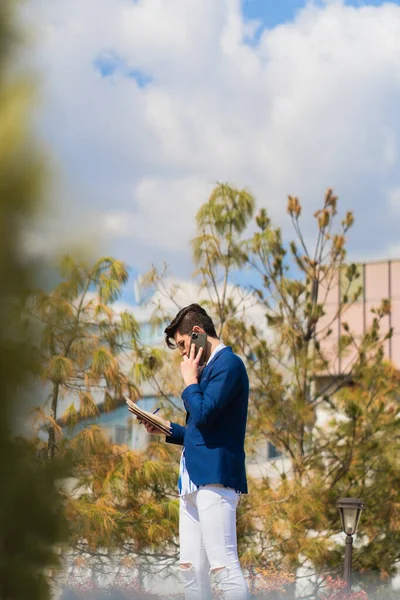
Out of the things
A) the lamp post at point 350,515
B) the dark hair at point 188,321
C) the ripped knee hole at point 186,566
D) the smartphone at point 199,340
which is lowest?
the ripped knee hole at point 186,566

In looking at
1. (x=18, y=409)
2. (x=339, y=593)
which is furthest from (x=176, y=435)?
(x=339, y=593)

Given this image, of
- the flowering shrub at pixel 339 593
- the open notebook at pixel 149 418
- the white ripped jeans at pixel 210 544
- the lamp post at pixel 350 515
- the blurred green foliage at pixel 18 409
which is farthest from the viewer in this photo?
the lamp post at pixel 350 515

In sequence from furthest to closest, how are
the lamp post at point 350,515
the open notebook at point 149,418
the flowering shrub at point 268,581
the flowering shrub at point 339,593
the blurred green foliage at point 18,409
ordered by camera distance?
the lamp post at point 350,515 < the flowering shrub at point 339,593 < the flowering shrub at point 268,581 < the open notebook at point 149,418 < the blurred green foliage at point 18,409

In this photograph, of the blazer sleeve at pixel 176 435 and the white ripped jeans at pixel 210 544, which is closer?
the white ripped jeans at pixel 210 544

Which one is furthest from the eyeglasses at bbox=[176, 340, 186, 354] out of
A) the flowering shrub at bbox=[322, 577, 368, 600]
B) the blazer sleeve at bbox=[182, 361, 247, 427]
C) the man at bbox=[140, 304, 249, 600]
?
the flowering shrub at bbox=[322, 577, 368, 600]

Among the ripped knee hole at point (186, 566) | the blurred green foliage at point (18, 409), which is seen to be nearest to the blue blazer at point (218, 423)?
the ripped knee hole at point (186, 566)

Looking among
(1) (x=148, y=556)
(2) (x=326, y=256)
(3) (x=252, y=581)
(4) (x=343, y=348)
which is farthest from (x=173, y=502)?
(2) (x=326, y=256)

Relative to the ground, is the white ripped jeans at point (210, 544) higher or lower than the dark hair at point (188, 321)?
lower

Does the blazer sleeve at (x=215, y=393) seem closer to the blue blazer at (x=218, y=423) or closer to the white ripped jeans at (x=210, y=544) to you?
the blue blazer at (x=218, y=423)

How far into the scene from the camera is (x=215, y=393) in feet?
9.17

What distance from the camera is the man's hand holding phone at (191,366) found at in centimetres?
284

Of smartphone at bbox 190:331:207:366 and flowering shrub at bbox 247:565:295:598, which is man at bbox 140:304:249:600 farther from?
flowering shrub at bbox 247:565:295:598

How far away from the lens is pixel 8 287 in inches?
98.8

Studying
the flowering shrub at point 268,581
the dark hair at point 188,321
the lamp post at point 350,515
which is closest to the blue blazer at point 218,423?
the dark hair at point 188,321
